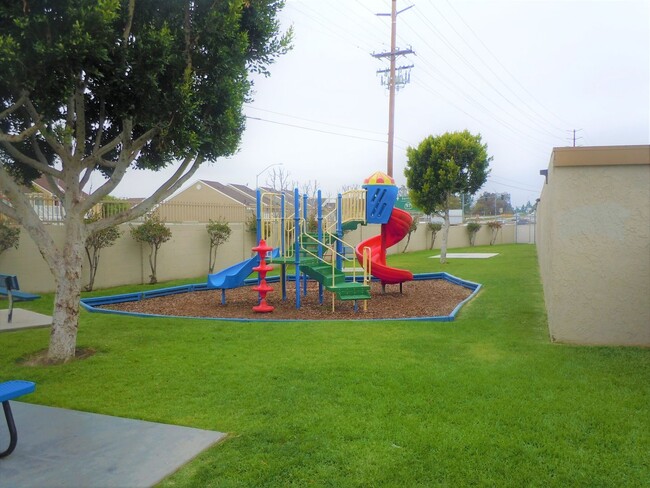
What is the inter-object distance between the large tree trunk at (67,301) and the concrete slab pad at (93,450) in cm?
193

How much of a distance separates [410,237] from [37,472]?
28.2m

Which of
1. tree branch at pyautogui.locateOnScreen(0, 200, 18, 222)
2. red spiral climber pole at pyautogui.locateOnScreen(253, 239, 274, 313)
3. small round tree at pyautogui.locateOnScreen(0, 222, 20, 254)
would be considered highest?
tree branch at pyautogui.locateOnScreen(0, 200, 18, 222)

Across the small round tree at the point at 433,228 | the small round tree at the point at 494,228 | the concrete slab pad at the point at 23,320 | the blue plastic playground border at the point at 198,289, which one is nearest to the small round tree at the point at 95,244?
the blue plastic playground border at the point at 198,289

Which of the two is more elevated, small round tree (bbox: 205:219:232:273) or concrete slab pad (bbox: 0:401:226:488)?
small round tree (bbox: 205:219:232:273)

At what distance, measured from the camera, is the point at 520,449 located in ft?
13.8

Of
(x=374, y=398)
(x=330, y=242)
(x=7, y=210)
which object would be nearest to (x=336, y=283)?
(x=330, y=242)

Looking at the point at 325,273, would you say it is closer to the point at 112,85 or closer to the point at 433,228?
the point at 112,85

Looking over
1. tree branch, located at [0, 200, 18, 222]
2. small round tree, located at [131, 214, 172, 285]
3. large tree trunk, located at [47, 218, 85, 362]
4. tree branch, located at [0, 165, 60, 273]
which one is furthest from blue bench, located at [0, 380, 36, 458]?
small round tree, located at [131, 214, 172, 285]

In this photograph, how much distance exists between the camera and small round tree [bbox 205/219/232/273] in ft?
60.9

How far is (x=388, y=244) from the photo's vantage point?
1396 cm

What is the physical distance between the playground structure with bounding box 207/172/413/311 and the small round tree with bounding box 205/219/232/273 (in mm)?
5469

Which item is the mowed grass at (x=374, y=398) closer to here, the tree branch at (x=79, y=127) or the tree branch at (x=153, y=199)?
the tree branch at (x=153, y=199)

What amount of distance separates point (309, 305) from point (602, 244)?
6.17 m

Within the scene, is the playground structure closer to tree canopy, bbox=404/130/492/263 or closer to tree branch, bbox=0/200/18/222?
tree branch, bbox=0/200/18/222
